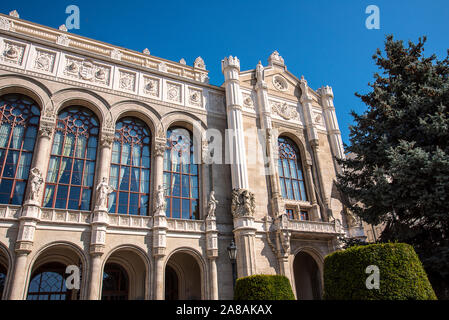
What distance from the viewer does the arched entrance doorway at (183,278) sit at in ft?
72.1

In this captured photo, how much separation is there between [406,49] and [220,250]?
15.5 meters

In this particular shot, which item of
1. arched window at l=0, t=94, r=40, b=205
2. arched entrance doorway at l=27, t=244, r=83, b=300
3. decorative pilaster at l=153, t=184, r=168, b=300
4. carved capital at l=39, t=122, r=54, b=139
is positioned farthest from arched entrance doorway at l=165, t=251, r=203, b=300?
carved capital at l=39, t=122, r=54, b=139

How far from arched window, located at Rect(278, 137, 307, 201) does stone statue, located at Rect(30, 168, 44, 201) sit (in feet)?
52.7

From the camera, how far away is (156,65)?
1038 inches

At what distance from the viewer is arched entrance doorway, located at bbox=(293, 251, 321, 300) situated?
84.0ft

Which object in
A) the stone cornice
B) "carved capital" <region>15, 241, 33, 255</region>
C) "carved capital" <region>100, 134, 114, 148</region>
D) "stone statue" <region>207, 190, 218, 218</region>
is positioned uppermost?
the stone cornice

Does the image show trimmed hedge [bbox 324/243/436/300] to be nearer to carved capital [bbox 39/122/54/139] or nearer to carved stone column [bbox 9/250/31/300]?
carved stone column [bbox 9/250/31/300]

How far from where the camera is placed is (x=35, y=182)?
1788 cm

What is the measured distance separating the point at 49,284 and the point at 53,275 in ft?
1.88

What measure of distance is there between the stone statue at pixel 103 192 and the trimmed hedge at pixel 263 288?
9.74m

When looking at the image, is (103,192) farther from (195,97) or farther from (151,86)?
(195,97)

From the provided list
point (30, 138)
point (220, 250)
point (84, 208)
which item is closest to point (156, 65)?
point (30, 138)

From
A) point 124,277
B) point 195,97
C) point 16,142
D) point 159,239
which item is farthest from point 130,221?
point 195,97

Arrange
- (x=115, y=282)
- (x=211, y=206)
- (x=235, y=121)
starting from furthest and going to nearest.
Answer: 1. (x=235, y=121)
2. (x=211, y=206)
3. (x=115, y=282)
